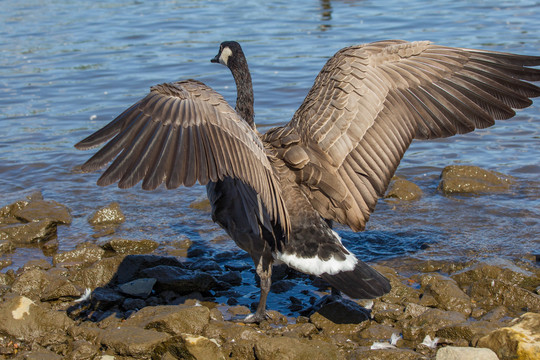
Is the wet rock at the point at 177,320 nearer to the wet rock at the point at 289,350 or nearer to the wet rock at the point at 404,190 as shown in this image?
the wet rock at the point at 289,350

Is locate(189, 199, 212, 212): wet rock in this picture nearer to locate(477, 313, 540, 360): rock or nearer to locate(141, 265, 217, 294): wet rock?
locate(141, 265, 217, 294): wet rock

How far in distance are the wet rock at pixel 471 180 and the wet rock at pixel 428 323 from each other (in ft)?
9.57

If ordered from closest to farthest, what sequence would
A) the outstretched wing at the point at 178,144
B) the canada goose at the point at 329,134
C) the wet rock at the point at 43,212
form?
1. the outstretched wing at the point at 178,144
2. the canada goose at the point at 329,134
3. the wet rock at the point at 43,212

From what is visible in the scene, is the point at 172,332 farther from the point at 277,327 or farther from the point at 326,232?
the point at 326,232

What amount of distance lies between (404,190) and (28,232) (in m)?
4.10

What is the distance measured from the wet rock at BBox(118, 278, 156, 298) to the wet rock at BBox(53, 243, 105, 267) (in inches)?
32.2

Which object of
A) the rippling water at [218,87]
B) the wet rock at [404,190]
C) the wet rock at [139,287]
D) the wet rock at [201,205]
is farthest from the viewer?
the wet rock at [201,205]

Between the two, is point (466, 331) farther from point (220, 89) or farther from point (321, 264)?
point (220, 89)

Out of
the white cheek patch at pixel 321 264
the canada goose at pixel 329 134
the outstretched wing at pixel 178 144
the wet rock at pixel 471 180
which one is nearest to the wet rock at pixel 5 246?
the canada goose at pixel 329 134

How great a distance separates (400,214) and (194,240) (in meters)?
2.24

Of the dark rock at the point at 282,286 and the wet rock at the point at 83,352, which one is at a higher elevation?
the wet rock at the point at 83,352

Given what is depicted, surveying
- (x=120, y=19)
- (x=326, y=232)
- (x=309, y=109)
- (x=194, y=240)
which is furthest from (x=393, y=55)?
(x=120, y=19)

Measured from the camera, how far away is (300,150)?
17.0ft

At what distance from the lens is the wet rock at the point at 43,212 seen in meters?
7.26
